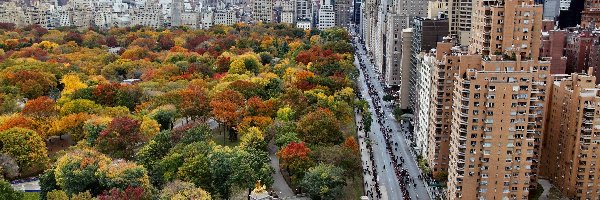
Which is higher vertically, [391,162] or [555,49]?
[555,49]

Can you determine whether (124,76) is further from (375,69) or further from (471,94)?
(471,94)

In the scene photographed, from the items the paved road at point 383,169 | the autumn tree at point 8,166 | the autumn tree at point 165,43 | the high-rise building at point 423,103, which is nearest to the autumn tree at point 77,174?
the autumn tree at point 8,166

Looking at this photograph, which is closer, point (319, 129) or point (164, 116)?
point (319, 129)

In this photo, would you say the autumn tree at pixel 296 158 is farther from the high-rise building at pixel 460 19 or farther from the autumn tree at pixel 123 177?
the high-rise building at pixel 460 19

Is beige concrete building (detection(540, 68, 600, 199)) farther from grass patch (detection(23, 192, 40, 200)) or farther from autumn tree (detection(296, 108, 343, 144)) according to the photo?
grass patch (detection(23, 192, 40, 200))

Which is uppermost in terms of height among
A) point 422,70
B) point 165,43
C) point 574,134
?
point 165,43

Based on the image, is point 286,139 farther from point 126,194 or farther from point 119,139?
point 126,194

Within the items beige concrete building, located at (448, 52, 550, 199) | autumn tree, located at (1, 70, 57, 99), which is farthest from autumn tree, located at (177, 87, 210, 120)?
beige concrete building, located at (448, 52, 550, 199)

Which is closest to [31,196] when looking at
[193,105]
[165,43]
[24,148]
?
[24,148]
